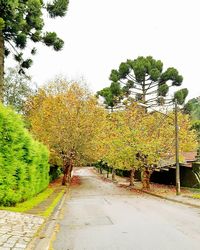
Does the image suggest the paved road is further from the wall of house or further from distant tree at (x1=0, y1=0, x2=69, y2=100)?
the wall of house

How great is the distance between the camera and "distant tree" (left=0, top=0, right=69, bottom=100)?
20016 millimetres

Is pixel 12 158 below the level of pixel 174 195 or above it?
above

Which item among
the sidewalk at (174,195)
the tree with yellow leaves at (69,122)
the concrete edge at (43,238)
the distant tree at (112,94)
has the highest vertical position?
the distant tree at (112,94)

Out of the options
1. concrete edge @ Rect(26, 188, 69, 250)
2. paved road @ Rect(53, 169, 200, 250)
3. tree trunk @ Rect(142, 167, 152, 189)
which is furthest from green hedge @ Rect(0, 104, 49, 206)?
tree trunk @ Rect(142, 167, 152, 189)

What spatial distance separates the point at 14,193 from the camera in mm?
16016

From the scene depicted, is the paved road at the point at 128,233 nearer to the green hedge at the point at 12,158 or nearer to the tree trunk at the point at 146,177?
the green hedge at the point at 12,158

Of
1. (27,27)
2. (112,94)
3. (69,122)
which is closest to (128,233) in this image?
(27,27)

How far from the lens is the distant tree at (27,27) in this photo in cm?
2002

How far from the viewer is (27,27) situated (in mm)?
21281

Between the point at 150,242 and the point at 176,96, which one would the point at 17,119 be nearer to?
the point at 150,242

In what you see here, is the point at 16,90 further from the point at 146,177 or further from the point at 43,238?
the point at 43,238

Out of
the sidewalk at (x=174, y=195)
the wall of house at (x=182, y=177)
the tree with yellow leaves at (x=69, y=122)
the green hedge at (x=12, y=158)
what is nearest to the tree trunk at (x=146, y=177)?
the sidewalk at (x=174, y=195)

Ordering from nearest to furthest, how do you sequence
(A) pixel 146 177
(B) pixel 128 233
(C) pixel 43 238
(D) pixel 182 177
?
(C) pixel 43 238 < (B) pixel 128 233 < (A) pixel 146 177 < (D) pixel 182 177

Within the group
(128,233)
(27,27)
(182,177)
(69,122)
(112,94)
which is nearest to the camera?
(128,233)
